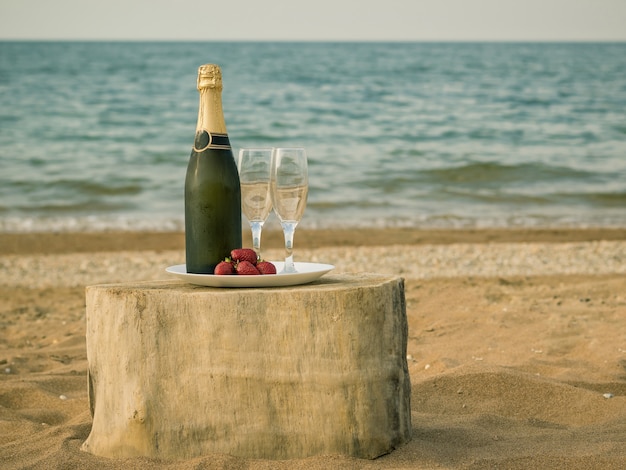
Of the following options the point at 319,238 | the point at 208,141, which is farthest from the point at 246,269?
the point at 319,238

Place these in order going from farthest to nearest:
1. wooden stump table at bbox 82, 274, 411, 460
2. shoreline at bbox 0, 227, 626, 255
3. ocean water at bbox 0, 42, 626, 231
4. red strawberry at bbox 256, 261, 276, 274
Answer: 1. ocean water at bbox 0, 42, 626, 231
2. shoreline at bbox 0, 227, 626, 255
3. red strawberry at bbox 256, 261, 276, 274
4. wooden stump table at bbox 82, 274, 411, 460

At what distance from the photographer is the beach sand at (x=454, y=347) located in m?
2.90

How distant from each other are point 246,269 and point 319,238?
22.1 feet

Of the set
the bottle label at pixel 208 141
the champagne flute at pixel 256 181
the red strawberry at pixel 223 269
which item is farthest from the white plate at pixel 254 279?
the bottle label at pixel 208 141

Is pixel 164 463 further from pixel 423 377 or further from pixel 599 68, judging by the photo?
→ pixel 599 68

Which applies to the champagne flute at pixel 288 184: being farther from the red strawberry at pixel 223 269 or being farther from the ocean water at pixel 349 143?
the ocean water at pixel 349 143

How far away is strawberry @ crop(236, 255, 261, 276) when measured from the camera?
274 centimetres

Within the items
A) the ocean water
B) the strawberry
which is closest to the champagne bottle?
the strawberry

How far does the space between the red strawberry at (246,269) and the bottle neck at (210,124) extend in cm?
43

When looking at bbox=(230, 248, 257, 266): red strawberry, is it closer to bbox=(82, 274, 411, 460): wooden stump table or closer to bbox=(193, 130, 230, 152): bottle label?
bbox=(82, 274, 411, 460): wooden stump table

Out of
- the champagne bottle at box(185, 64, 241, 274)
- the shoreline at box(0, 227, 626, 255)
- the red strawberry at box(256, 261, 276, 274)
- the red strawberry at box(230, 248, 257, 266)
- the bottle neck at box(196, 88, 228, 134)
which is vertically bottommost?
the shoreline at box(0, 227, 626, 255)

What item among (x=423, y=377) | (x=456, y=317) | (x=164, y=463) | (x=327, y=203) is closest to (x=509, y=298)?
(x=456, y=317)

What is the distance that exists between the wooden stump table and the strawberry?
6 cm

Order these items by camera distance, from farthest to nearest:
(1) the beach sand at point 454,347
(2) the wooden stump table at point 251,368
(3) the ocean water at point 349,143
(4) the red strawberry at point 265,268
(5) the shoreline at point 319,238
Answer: (3) the ocean water at point 349,143, (5) the shoreline at point 319,238, (1) the beach sand at point 454,347, (4) the red strawberry at point 265,268, (2) the wooden stump table at point 251,368
